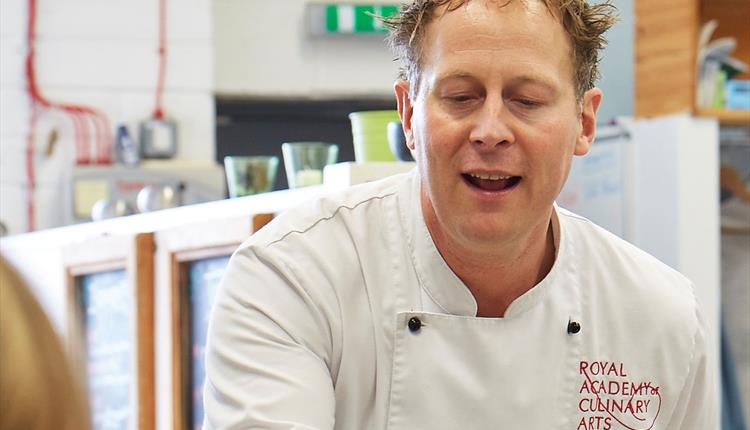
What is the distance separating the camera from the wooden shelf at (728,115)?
11.5 ft

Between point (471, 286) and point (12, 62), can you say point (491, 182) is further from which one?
point (12, 62)

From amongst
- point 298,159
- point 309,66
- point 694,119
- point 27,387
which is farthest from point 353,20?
point 27,387

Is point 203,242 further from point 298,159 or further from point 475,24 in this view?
point 475,24

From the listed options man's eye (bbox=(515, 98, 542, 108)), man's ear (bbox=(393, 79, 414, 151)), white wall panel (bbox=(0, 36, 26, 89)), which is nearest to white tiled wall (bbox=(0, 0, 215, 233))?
white wall panel (bbox=(0, 36, 26, 89))

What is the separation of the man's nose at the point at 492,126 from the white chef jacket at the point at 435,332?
0.62ft

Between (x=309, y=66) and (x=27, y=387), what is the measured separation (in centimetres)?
500

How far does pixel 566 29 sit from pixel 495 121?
19 cm

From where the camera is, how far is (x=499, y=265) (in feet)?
5.52

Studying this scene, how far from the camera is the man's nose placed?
1557 mm

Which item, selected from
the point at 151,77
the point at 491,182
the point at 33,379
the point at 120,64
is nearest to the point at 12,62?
the point at 120,64

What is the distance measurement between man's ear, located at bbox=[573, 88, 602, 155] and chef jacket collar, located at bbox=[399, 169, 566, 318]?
6.6 inches

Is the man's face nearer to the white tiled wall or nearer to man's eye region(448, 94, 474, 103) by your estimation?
man's eye region(448, 94, 474, 103)

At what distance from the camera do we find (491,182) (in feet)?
5.21

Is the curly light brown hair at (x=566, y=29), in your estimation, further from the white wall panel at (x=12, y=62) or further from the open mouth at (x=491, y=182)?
the white wall panel at (x=12, y=62)
